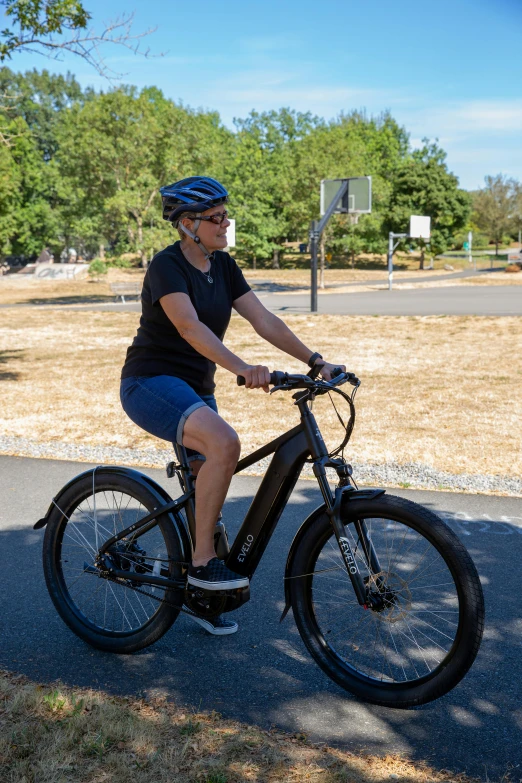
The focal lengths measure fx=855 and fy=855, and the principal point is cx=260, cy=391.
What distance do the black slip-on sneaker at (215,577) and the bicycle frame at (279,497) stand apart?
5 centimetres

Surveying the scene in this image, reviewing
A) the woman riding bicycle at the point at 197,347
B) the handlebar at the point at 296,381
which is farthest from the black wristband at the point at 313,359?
the handlebar at the point at 296,381

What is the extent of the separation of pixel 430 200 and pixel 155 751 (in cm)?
6519

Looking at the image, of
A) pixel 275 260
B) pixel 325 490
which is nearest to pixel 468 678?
pixel 325 490

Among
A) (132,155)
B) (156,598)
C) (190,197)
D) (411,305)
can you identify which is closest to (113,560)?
(156,598)

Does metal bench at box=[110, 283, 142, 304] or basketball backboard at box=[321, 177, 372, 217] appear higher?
basketball backboard at box=[321, 177, 372, 217]

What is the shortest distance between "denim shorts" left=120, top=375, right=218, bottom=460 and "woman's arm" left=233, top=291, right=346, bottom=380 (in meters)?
0.39

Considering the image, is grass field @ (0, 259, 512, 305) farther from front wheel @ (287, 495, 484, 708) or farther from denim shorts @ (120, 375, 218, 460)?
front wheel @ (287, 495, 484, 708)

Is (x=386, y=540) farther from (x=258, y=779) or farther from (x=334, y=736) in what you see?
(x=258, y=779)

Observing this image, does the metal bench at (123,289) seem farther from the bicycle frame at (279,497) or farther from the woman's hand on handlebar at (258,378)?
the woman's hand on handlebar at (258,378)

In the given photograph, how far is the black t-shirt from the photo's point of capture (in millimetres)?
3217

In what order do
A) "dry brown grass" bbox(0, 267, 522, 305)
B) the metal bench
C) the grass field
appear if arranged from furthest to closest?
the grass field → "dry brown grass" bbox(0, 267, 522, 305) → the metal bench

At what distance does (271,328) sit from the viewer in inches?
136

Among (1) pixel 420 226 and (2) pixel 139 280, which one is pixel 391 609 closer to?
(2) pixel 139 280

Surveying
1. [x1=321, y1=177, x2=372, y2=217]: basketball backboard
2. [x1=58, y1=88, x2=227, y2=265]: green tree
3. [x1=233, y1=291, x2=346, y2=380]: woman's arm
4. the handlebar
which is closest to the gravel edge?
[x1=233, y1=291, x2=346, y2=380]: woman's arm
